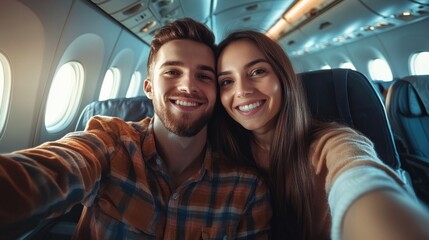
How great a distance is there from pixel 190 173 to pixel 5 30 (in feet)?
5.87

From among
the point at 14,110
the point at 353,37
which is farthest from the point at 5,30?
the point at 353,37

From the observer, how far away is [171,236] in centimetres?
110

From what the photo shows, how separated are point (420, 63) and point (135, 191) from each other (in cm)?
729

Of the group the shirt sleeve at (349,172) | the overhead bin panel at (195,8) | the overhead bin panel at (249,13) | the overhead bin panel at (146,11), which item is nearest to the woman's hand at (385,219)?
the shirt sleeve at (349,172)

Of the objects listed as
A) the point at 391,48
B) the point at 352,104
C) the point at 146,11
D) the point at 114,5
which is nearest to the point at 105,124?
the point at 352,104

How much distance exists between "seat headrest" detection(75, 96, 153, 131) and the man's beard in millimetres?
579

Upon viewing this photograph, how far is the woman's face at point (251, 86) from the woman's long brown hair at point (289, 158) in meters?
0.05

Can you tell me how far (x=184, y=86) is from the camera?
1.28m

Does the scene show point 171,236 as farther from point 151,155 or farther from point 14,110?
point 14,110

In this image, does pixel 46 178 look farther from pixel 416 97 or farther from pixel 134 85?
pixel 134 85

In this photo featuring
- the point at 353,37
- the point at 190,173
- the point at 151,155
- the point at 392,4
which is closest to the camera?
the point at 151,155

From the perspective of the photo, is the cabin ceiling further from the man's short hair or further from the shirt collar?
the shirt collar

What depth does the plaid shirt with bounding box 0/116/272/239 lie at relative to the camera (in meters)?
0.78

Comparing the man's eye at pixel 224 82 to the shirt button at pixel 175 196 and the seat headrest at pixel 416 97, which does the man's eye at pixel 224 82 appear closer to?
the shirt button at pixel 175 196
